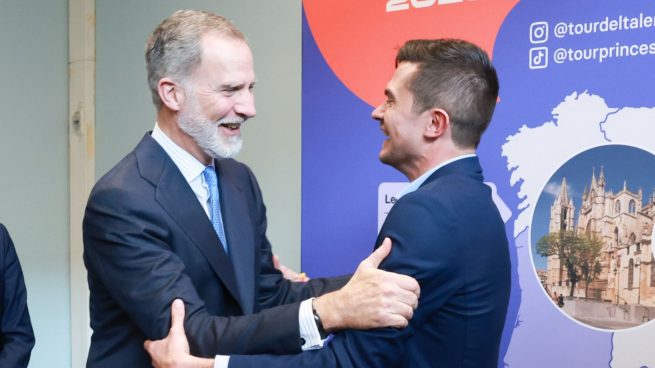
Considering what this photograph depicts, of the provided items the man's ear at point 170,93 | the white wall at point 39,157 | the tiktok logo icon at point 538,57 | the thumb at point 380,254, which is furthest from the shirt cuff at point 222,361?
the white wall at point 39,157

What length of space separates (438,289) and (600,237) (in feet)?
3.32

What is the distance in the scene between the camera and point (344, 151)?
2871mm

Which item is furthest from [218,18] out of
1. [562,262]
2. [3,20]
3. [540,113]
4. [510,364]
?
[3,20]

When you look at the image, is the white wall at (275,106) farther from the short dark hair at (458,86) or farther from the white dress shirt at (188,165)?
the short dark hair at (458,86)

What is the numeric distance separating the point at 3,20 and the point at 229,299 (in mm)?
2456

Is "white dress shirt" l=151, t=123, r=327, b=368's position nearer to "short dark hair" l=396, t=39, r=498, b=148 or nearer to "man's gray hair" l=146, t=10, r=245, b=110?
"man's gray hair" l=146, t=10, r=245, b=110

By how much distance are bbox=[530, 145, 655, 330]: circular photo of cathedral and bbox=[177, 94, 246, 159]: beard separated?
1.13m

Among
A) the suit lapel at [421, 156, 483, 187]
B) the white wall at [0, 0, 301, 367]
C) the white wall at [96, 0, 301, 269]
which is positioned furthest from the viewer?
the white wall at [0, 0, 301, 367]

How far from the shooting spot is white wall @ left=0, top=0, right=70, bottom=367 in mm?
3596

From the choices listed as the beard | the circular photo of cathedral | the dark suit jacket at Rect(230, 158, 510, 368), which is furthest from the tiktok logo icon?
the beard

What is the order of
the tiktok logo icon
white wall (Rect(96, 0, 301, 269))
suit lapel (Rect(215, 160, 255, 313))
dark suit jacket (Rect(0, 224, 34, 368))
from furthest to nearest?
white wall (Rect(96, 0, 301, 269))
dark suit jacket (Rect(0, 224, 34, 368))
the tiktok logo icon
suit lapel (Rect(215, 160, 255, 313))

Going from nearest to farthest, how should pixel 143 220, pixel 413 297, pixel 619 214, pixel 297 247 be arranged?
pixel 413 297, pixel 143 220, pixel 619 214, pixel 297 247

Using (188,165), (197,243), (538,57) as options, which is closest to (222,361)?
(197,243)

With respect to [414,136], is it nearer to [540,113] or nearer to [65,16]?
[540,113]
